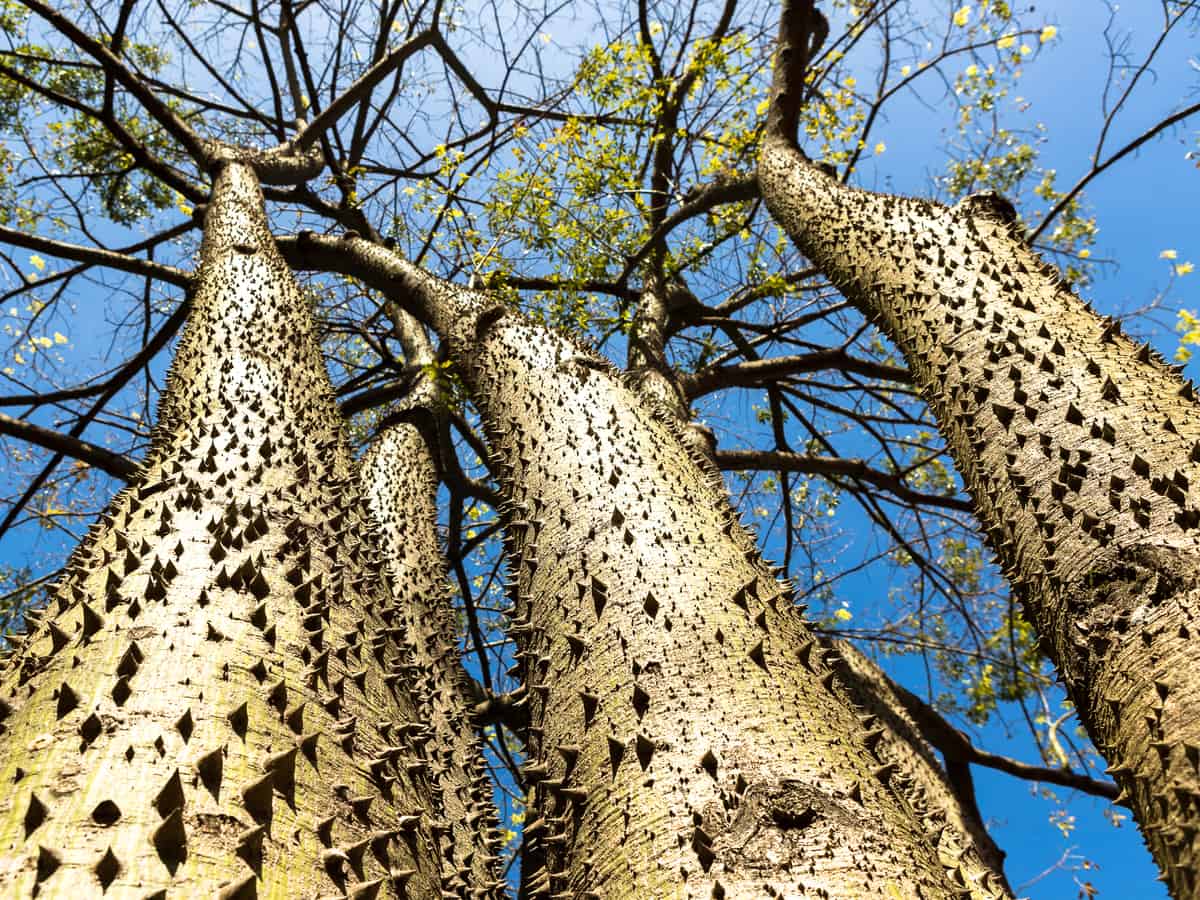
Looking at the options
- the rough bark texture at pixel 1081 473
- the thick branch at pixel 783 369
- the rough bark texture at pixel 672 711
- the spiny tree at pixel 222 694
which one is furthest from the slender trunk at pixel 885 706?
the spiny tree at pixel 222 694

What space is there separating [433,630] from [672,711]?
102 inches

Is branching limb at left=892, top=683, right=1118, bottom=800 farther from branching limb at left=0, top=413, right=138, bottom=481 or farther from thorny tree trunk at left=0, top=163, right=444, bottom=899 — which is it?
branching limb at left=0, top=413, right=138, bottom=481

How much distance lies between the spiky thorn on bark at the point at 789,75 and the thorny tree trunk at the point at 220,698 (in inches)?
168

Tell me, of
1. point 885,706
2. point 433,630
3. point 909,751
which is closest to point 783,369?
point 885,706

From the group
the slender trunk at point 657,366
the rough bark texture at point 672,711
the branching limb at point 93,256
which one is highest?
the branching limb at point 93,256

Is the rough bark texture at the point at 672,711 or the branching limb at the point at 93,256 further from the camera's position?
the branching limb at the point at 93,256

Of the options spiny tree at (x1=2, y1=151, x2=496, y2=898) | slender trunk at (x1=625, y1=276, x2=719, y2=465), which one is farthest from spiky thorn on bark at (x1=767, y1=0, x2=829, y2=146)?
spiny tree at (x1=2, y1=151, x2=496, y2=898)

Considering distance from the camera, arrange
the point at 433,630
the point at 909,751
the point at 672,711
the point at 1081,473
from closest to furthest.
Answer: the point at 672,711 < the point at 1081,473 < the point at 433,630 < the point at 909,751

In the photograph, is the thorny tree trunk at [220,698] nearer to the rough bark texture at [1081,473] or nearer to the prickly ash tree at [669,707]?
the prickly ash tree at [669,707]

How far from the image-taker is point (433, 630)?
13.0ft

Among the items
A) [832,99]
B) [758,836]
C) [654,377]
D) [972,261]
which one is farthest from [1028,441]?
[832,99]

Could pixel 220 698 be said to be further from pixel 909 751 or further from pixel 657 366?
pixel 657 366

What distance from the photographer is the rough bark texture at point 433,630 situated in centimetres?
276

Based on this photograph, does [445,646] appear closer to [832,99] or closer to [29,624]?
[29,624]
